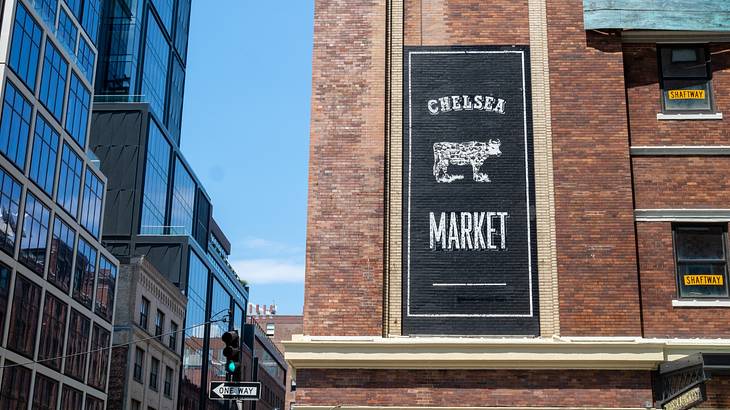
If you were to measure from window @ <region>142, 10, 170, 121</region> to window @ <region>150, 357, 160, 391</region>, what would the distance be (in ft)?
78.3

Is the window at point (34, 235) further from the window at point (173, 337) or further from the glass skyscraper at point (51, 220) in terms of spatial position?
the window at point (173, 337)

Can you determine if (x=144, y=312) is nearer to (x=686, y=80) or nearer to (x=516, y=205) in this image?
(x=516, y=205)

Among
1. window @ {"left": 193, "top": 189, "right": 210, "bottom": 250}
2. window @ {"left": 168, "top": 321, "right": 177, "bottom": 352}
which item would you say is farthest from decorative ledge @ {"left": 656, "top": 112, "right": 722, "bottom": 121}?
window @ {"left": 193, "top": 189, "right": 210, "bottom": 250}

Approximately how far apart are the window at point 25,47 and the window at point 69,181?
6.37 m

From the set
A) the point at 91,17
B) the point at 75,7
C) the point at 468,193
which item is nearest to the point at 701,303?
the point at 468,193

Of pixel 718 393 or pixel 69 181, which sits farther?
pixel 69 181

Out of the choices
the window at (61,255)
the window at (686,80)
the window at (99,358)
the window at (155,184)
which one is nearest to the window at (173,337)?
the window at (155,184)

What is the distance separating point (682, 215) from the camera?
21.4 meters

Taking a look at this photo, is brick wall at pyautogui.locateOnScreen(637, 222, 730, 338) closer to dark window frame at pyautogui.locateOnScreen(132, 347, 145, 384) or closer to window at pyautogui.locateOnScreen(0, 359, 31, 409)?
window at pyautogui.locateOnScreen(0, 359, 31, 409)

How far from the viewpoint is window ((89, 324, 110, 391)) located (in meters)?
62.8

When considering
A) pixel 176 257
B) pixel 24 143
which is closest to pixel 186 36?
pixel 176 257

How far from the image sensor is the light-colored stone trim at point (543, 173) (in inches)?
824

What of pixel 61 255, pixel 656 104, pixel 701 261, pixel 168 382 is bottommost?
pixel 701 261

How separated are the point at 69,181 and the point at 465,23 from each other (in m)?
41.3
